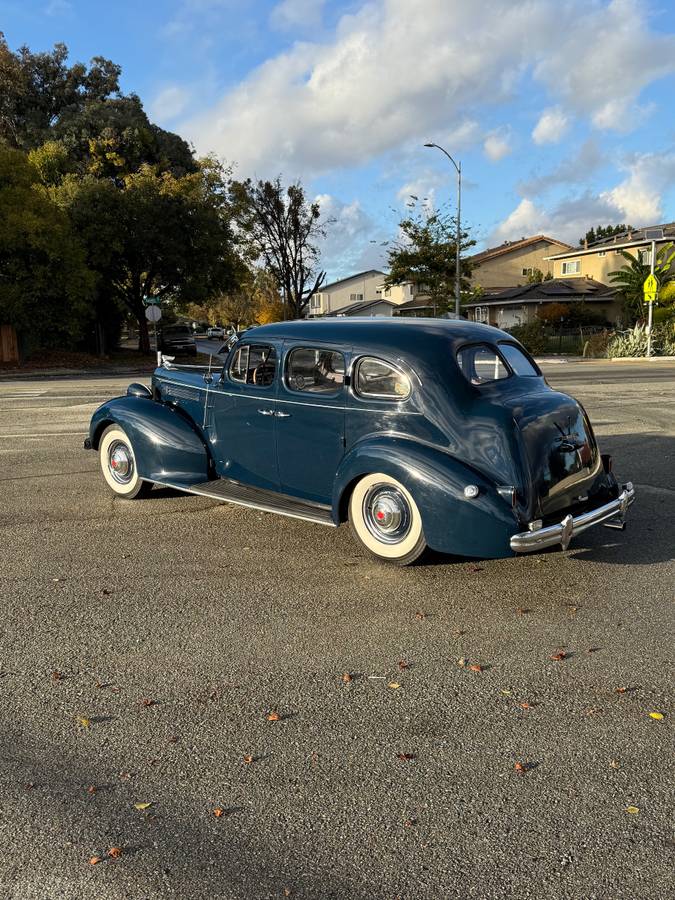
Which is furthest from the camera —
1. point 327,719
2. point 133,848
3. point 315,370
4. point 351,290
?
point 351,290

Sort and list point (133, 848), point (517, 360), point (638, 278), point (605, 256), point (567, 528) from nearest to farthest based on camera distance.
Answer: point (133, 848) < point (567, 528) < point (517, 360) < point (638, 278) < point (605, 256)

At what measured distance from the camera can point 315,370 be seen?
582 centimetres

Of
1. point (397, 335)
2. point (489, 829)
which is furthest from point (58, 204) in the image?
point (489, 829)

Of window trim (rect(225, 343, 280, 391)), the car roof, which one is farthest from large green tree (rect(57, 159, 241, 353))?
the car roof

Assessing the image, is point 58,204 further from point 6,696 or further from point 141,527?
point 6,696

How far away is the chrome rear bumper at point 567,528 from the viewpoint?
4.66 metres

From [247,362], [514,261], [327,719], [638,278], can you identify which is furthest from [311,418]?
[514,261]

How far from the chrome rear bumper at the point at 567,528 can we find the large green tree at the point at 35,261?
27.6m

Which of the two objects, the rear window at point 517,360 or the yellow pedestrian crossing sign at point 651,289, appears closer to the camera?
the rear window at point 517,360

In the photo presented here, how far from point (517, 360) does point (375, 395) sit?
129 centimetres

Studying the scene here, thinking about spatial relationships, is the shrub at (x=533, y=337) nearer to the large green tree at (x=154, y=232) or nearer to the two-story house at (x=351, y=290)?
the large green tree at (x=154, y=232)

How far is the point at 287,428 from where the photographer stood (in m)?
5.86

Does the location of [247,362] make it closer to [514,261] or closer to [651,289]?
[651,289]

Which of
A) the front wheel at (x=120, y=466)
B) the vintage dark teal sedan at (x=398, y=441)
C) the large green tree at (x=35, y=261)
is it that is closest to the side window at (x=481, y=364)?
the vintage dark teal sedan at (x=398, y=441)
